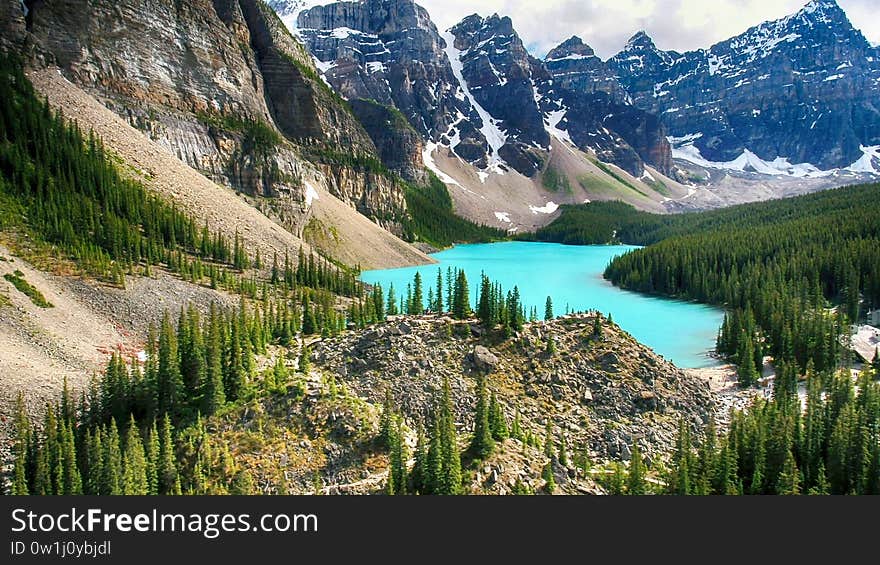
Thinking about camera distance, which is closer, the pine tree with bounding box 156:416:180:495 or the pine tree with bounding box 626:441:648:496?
the pine tree with bounding box 156:416:180:495

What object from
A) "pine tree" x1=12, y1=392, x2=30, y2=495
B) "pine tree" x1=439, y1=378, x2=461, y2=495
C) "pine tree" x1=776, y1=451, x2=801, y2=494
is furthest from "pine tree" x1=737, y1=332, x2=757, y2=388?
"pine tree" x1=12, y1=392, x2=30, y2=495

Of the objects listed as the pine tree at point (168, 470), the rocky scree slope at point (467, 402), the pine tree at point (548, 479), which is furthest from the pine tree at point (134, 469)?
the pine tree at point (548, 479)

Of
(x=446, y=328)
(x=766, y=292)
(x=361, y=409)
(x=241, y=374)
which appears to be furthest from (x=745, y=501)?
(x=766, y=292)

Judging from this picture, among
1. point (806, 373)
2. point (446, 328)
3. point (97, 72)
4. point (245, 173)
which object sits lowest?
point (806, 373)

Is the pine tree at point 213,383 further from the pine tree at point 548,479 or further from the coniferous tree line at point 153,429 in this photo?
the pine tree at point 548,479

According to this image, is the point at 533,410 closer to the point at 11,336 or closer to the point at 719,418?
the point at 719,418

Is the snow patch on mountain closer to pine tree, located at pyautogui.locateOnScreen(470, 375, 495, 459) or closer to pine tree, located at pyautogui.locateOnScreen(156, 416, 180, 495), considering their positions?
pine tree, located at pyautogui.locateOnScreen(156, 416, 180, 495)
